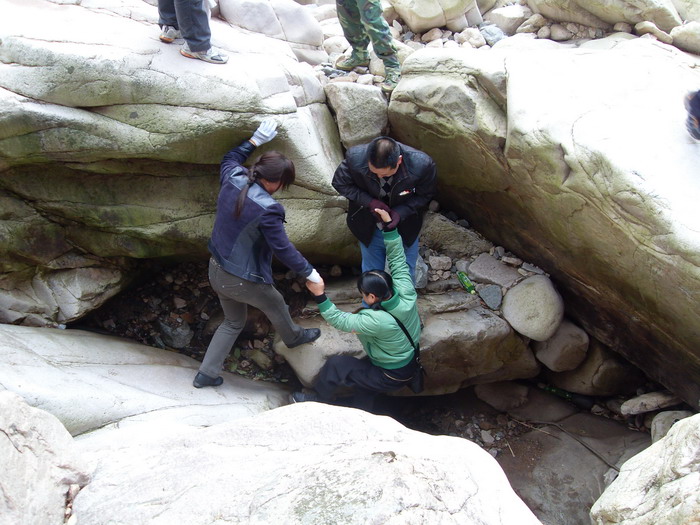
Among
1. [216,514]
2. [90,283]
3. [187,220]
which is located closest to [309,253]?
[187,220]

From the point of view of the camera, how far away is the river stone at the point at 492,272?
5.52m

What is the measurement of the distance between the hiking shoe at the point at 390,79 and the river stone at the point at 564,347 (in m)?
2.92

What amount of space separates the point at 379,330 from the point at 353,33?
136 inches

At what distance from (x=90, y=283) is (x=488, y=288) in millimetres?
3768

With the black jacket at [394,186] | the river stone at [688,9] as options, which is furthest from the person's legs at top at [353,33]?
the river stone at [688,9]

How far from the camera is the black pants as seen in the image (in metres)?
4.63

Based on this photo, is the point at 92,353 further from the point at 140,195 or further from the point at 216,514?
the point at 216,514

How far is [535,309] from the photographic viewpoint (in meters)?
5.32

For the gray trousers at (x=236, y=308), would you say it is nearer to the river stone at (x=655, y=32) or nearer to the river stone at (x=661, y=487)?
the river stone at (x=661, y=487)

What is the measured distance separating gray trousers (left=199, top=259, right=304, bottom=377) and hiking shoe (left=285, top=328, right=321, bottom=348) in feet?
0.14

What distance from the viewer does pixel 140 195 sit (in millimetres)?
4859

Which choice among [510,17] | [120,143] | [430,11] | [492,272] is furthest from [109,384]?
[510,17]

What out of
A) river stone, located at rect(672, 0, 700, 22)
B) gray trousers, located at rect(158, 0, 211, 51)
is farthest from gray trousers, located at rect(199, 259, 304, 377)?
river stone, located at rect(672, 0, 700, 22)

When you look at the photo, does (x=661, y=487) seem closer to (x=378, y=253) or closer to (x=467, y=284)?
(x=378, y=253)
